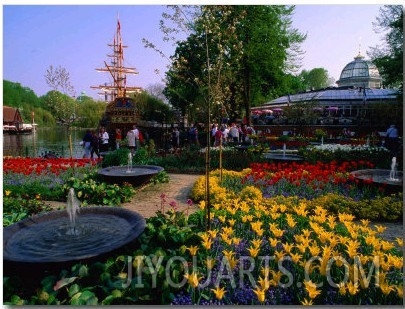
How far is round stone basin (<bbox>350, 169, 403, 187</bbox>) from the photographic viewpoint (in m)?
7.81

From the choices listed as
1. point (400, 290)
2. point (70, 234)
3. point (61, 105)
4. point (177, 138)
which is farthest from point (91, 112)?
point (400, 290)

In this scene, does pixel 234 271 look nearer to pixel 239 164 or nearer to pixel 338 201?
pixel 338 201

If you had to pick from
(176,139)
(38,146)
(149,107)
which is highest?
(149,107)

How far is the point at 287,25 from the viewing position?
25719mm

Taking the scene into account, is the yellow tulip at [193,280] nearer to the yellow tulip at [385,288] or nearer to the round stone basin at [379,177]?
the yellow tulip at [385,288]

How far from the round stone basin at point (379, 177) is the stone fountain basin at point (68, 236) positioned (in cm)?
601

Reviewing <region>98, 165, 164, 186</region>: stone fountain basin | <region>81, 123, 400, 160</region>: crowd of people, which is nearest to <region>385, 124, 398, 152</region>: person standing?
<region>81, 123, 400, 160</region>: crowd of people

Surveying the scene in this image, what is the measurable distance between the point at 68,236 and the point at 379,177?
7.46m

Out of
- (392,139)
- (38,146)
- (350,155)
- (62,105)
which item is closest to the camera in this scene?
(62,105)

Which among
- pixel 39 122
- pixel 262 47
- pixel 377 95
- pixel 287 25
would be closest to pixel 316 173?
pixel 262 47

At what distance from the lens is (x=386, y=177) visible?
28.1 feet

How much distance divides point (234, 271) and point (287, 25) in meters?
25.4

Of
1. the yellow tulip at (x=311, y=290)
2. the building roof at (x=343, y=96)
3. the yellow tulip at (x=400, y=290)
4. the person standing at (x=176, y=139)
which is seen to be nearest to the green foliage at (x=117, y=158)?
the yellow tulip at (x=311, y=290)

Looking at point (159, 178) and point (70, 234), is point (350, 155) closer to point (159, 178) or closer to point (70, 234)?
point (159, 178)
